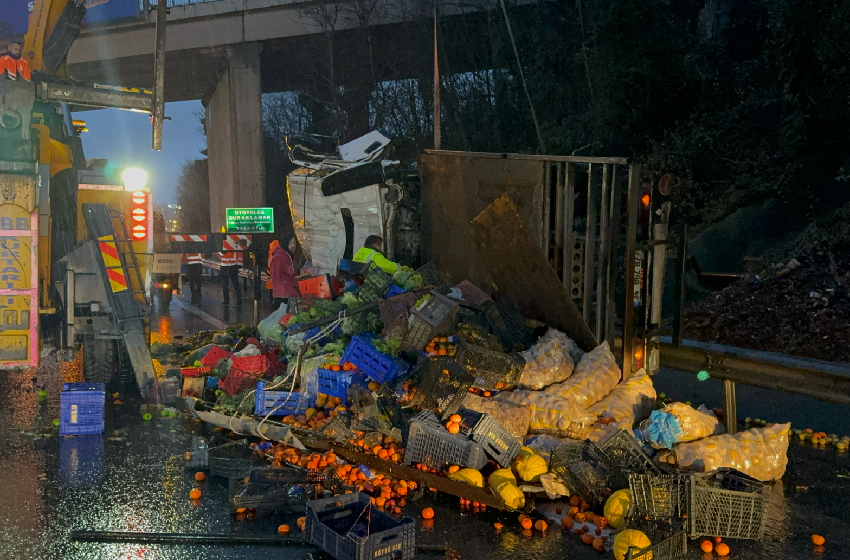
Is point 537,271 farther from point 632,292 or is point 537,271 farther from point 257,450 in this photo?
point 257,450

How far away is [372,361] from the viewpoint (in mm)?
8344

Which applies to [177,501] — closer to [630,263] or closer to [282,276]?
[630,263]

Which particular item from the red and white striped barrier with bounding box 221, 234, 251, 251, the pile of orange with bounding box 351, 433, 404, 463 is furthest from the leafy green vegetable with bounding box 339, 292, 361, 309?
the red and white striped barrier with bounding box 221, 234, 251, 251

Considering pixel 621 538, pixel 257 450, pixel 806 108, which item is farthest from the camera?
pixel 806 108

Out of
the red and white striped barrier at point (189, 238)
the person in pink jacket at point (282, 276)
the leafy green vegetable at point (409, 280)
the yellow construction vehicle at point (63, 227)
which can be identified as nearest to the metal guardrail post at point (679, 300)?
the leafy green vegetable at point (409, 280)

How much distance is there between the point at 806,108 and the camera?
1268 cm

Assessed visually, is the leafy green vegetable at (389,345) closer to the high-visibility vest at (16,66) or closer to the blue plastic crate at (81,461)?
the blue plastic crate at (81,461)

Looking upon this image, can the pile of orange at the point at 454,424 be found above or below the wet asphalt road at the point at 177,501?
above

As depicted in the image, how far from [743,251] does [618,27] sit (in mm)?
4723

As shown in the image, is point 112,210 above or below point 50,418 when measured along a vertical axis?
above

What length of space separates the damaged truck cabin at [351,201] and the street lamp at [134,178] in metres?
3.43

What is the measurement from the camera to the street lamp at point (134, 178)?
10.8m

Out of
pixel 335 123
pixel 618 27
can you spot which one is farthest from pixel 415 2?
pixel 618 27

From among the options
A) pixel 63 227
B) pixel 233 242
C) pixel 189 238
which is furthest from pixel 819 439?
pixel 189 238
